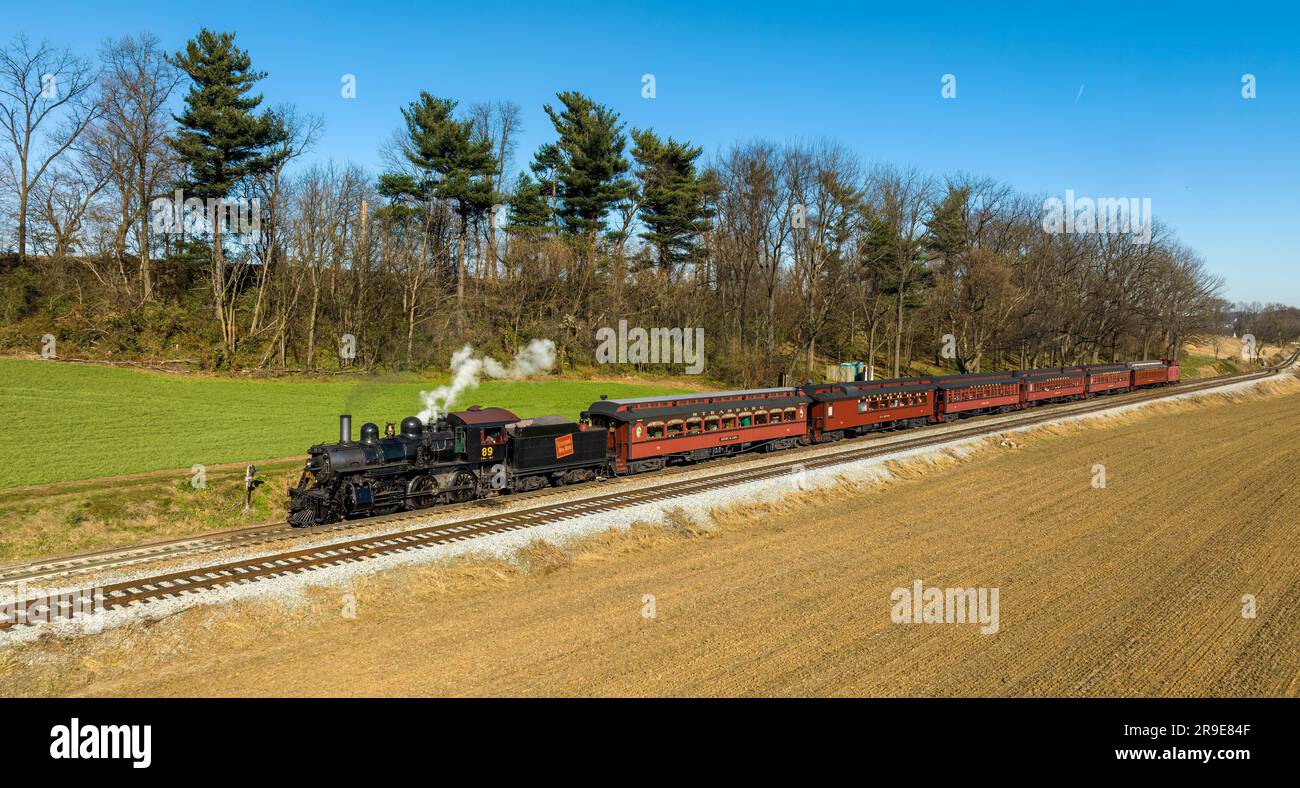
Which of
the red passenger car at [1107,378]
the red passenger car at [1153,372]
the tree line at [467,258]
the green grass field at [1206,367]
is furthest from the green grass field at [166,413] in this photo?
the green grass field at [1206,367]

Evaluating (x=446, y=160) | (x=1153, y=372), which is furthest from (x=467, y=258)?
(x=1153, y=372)

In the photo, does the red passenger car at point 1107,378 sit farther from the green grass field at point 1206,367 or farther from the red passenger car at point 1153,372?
the green grass field at point 1206,367

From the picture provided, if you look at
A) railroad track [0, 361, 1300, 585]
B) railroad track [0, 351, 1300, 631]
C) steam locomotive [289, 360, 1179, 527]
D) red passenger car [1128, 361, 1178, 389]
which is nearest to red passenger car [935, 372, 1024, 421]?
steam locomotive [289, 360, 1179, 527]

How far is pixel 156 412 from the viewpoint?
32.1 m

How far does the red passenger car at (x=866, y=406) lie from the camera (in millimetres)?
36469

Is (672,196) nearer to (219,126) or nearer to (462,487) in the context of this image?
(219,126)

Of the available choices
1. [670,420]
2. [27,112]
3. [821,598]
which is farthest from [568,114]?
[821,598]

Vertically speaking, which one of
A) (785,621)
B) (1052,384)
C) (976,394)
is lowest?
(785,621)

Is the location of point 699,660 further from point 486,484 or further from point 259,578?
point 486,484

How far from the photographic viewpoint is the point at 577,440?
25438 mm

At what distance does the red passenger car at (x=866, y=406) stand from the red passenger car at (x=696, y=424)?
1.12 meters

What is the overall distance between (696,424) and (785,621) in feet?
52.1
